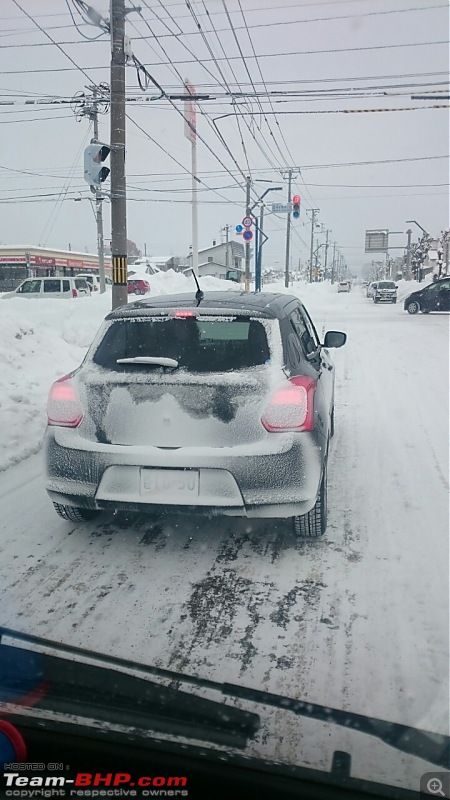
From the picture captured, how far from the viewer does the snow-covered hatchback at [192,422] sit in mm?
3270

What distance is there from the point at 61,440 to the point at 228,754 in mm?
2060

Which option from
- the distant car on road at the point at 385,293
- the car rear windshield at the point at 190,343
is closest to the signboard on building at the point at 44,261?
the distant car on road at the point at 385,293

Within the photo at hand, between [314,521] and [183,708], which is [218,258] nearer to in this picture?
[314,521]

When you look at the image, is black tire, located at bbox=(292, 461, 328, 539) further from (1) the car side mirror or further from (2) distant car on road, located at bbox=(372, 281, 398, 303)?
(2) distant car on road, located at bbox=(372, 281, 398, 303)

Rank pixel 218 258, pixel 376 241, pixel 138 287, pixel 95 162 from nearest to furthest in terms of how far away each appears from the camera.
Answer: pixel 95 162
pixel 138 287
pixel 376 241
pixel 218 258

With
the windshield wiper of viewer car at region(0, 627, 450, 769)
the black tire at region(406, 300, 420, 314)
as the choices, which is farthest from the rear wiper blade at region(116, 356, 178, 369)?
the black tire at region(406, 300, 420, 314)

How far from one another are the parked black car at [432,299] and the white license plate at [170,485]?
23436mm

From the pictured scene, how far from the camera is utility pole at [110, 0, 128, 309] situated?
37.8 ft

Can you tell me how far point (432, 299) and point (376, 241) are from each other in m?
48.5

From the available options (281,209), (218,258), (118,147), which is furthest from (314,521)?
(218,258)

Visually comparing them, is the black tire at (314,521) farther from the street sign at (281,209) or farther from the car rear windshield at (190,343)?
the street sign at (281,209)

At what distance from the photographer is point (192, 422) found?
129 inches

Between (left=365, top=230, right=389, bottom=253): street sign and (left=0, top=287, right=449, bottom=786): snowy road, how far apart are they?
69.0 meters

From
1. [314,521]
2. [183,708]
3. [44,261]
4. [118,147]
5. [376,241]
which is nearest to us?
[183,708]
